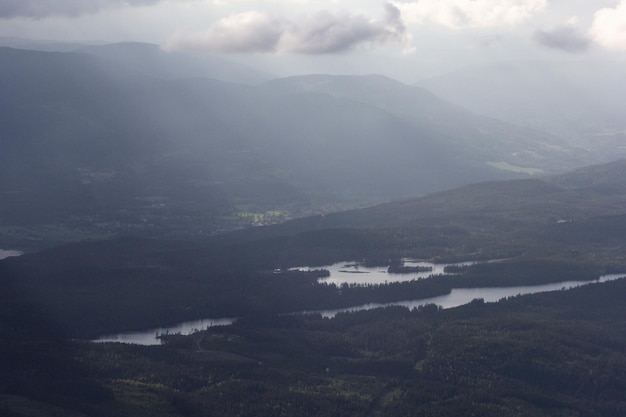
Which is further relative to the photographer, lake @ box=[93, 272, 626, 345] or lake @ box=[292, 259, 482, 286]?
lake @ box=[292, 259, 482, 286]

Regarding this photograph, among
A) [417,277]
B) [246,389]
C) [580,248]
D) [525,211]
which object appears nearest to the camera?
[246,389]

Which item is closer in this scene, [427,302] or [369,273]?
[427,302]

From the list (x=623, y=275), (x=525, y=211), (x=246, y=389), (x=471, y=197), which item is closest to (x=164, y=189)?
(x=471, y=197)

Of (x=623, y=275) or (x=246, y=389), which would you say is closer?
(x=246, y=389)

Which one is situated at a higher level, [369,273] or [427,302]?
[369,273]

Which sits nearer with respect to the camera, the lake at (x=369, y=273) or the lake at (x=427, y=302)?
the lake at (x=427, y=302)

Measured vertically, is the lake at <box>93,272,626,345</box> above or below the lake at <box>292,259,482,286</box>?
below

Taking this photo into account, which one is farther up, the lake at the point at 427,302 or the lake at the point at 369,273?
the lake at the point at 369,273

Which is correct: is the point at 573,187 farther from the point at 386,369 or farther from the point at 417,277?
the point at 386,369
